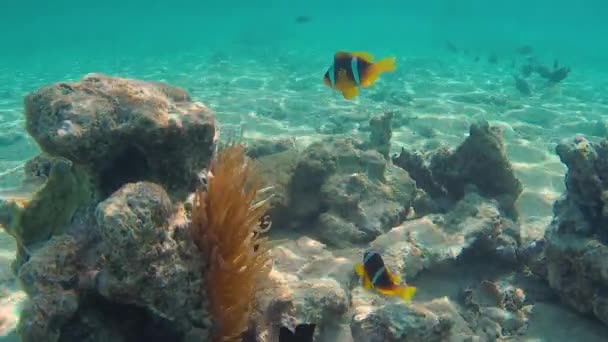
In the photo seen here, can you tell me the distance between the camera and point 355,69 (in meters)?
3.96

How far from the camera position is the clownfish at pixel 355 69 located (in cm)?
393

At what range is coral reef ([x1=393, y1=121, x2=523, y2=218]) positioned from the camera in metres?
6.58

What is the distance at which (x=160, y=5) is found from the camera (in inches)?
4724

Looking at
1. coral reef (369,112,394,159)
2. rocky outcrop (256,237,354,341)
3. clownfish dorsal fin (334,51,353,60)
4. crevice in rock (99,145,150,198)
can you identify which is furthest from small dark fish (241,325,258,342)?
coral reef (369,112,394,159)

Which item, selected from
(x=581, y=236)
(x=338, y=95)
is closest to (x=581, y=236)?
(x=581, y=236)

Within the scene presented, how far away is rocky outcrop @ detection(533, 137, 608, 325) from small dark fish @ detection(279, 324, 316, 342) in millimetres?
2807

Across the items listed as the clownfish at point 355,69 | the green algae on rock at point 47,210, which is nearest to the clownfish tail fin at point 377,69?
the clownfish at point 355,69

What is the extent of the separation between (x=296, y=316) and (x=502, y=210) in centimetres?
396

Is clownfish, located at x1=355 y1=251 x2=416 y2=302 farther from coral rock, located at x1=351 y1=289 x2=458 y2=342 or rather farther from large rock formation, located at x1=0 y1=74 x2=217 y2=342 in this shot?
large rock formation, located at x1=0 y1=74 x2=217 y2=342

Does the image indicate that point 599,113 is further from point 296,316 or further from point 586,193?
point 296,316

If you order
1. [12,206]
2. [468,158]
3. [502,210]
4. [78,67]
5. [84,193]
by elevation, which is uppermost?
[84,193]

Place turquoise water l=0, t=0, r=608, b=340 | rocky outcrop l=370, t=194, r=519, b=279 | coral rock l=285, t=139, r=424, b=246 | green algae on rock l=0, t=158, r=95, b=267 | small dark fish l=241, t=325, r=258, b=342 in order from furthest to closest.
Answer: turquoise water l=0, t=0, r=608, b=340
coral rock l=285, t=139, r=424, b=246
rocky outcrop l=370, t=194, r=519, b=279
green algae on rock l=0, t=158, r=95, b=267
small dark fish l=241, t=325, r=258, b=342

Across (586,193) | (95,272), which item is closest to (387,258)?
(586,193)

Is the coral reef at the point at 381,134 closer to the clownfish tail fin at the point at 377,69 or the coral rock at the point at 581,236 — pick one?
the coral rock at the point at 581,236
